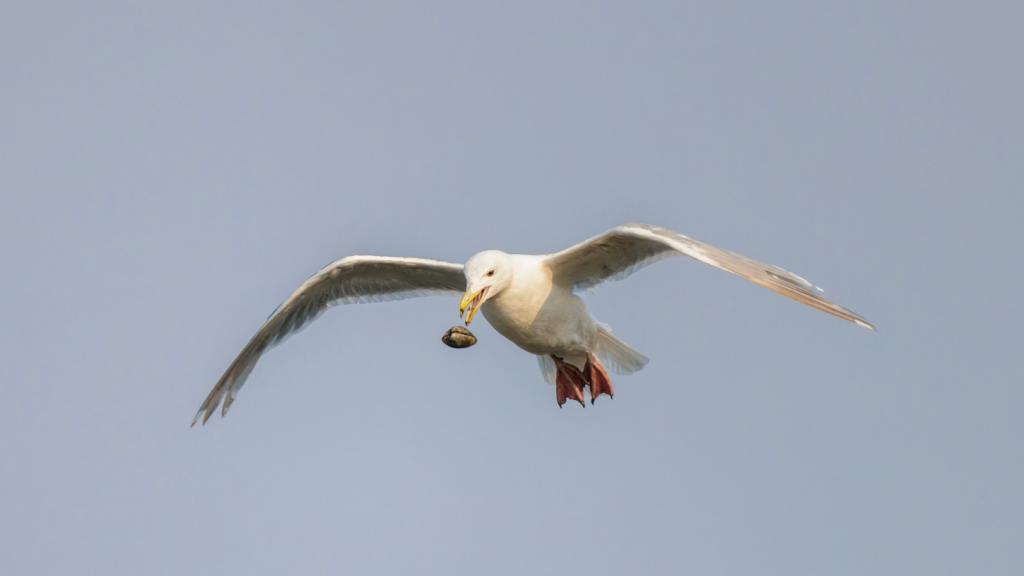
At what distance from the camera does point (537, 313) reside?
10.9m

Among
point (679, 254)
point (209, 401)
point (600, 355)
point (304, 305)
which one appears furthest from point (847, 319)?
point (209, 401)

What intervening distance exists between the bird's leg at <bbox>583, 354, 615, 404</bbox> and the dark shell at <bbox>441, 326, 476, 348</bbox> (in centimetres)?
194

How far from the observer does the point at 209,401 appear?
42.7 ft

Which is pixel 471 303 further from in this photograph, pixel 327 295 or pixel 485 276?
pixel 327 295

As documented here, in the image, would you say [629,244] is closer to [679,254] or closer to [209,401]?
[679,254]

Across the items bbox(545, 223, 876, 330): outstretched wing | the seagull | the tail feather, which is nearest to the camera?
bbox(545, 223, 876, 330): outstretched wing

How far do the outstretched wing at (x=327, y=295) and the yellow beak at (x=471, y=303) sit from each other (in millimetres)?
2100

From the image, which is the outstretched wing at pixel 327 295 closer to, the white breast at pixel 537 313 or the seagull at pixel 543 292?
the seagull at pixel 543 292

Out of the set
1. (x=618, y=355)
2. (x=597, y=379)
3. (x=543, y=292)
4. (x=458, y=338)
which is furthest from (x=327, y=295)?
(x=618, y=355)

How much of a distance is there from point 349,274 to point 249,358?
5.24ft

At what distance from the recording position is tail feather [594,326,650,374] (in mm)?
12500

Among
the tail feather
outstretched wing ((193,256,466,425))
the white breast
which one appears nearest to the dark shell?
the white breast

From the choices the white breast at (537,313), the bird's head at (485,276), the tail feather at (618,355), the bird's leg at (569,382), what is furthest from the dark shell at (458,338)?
the tail feather at (618,355)

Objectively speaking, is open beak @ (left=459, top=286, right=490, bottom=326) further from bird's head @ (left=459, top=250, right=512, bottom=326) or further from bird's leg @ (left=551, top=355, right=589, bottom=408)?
bird's leg @ (left=551, top=355, right=589, bottom=408)
